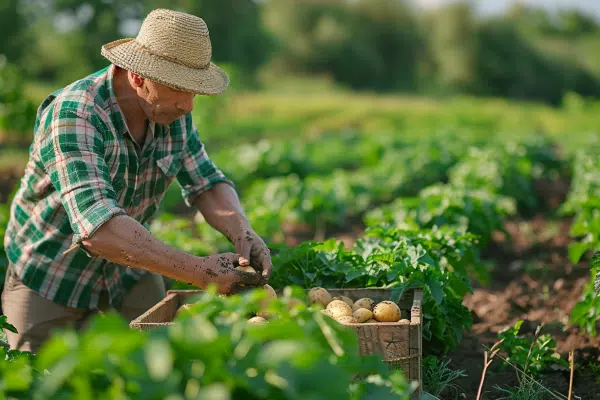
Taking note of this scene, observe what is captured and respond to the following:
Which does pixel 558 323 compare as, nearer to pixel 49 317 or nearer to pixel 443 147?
pixel 49 317

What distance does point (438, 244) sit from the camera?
15.0ft

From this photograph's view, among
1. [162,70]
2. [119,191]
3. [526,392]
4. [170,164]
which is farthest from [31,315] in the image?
[526,392]

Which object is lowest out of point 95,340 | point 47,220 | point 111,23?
point 111,23

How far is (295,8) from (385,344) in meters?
54.0

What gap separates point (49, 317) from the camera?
3.96 m

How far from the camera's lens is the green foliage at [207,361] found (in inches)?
74.0

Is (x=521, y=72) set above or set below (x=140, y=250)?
below

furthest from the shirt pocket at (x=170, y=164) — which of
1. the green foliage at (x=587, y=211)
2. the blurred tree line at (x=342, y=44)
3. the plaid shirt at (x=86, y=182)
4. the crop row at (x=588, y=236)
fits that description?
the blurred tree line at (x=342, y=44)

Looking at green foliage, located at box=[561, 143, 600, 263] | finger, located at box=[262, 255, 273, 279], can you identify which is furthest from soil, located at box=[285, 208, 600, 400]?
finger, located at box=[262, 255, 273, 279]

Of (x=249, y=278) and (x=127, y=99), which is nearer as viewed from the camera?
(x=249, y=278)

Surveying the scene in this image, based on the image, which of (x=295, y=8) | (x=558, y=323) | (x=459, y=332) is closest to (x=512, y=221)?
(x=558, y=323)

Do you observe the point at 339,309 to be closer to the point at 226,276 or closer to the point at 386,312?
the point at 386,312

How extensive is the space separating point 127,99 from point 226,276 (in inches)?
40.1

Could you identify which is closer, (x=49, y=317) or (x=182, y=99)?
(x=182, y=99)
